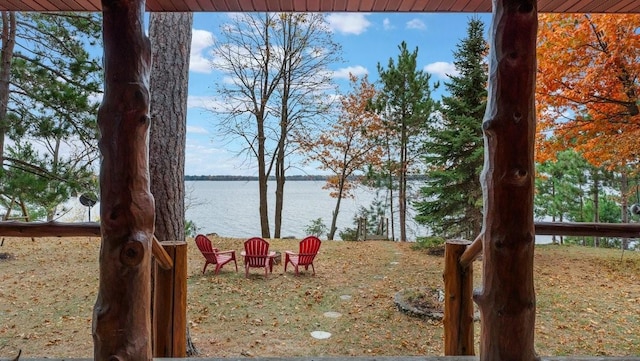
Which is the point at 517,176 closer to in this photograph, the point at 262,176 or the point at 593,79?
the point at 593,79

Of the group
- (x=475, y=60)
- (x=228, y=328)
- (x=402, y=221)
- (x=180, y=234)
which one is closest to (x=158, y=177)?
(x=180, y=234)

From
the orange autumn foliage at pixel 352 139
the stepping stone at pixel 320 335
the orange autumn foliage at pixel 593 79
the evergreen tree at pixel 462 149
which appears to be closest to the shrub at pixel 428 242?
the evergreen tree at pixel 462 149

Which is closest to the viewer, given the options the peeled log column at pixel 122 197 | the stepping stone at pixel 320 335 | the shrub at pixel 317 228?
the peeled log column at pixel 122 197

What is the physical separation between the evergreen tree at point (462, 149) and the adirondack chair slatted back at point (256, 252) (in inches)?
142

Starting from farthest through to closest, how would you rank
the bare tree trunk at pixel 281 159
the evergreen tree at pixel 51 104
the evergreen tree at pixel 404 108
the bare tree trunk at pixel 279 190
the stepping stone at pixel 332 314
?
the bare tree trunk at pixel 279 190 → the evergreen tree at pixel 404 108 → the bare tree trunk at pixel 281 159 → the evergreen tree at pixel 51 104 → the stepping stone at pixel 332 314

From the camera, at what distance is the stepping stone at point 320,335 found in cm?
369

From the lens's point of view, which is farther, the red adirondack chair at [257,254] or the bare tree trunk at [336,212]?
the bare tree trunk at [336,212]

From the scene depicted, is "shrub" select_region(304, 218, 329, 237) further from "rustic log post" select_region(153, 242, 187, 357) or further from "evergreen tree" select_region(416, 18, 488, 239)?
"rustic log post" select_region(153, 242, 187, 357)

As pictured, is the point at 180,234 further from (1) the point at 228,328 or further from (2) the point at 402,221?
(2) the point at 402,221

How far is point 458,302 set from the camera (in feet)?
6.57

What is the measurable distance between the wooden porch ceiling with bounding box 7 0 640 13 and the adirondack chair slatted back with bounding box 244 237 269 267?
4.22m

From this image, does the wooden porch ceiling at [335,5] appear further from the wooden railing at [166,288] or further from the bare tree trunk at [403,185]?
the bare tree trunk at [403,185]

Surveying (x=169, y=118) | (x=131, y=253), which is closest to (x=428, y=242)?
(x=169, y=118)

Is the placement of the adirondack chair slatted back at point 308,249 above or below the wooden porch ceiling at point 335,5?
below
